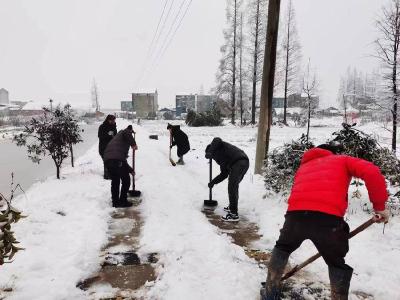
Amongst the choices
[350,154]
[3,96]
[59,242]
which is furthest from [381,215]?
[3,96]

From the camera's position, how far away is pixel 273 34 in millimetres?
8609

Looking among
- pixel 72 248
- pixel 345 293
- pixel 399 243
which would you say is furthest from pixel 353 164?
pixel 72 248

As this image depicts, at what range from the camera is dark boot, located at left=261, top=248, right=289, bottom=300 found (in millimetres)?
3449

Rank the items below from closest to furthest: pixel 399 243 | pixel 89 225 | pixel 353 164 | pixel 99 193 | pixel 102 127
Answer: pixel 353 164, pixel 399 243, pixel 89 225, pixel 99 193, pixel 102 127

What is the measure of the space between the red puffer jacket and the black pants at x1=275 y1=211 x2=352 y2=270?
0.20 feet

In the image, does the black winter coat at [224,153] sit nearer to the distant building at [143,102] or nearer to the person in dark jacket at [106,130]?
the person in dark jacket at [106,130]

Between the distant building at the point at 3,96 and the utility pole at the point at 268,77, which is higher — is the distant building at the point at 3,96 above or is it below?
above

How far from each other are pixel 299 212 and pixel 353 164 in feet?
1.99

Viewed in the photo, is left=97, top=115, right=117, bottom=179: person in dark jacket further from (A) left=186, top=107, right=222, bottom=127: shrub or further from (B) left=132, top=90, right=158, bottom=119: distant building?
(B) left=132, top=90, right=158, bottom=119: distant building

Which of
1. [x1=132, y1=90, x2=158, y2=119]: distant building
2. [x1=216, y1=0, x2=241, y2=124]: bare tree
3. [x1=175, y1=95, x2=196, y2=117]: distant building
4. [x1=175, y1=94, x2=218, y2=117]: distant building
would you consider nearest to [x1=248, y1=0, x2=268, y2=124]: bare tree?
[x1=216, y1=0, x2=241, y2=124]: bare tree

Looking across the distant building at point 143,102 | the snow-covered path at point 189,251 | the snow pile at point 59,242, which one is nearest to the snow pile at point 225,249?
the snow-covered path at point 189,251

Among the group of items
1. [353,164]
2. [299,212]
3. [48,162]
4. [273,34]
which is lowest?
[48,162]

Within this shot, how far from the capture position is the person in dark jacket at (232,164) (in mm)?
6500

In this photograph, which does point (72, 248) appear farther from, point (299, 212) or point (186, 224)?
point (299, 212)
